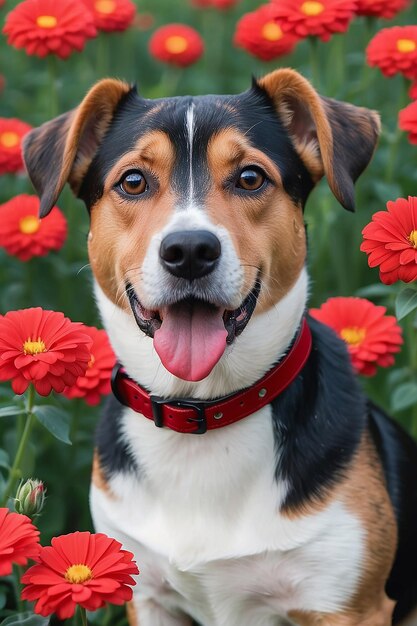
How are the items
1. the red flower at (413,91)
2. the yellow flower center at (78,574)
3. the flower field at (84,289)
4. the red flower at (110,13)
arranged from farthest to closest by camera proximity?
the red flower at (110,13) → the red flower at (413,91) → the flower field at (84,289) → the yellow flower center at (78,574)

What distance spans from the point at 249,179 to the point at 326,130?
282mm

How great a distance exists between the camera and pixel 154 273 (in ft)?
10.3

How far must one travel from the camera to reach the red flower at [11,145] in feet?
15.5

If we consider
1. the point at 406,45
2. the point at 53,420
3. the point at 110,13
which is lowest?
the point at 53,420

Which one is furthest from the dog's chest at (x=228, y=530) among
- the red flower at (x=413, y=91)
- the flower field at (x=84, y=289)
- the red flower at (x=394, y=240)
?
the red flower at (x=413, y=91)

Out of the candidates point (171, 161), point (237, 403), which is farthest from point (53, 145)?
point (237, 403)

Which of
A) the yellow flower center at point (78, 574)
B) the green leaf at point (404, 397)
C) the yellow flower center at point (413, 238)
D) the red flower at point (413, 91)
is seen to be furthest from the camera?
the red flower at point (413, 91)

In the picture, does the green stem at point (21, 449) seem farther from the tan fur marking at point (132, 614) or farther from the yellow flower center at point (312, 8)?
the yellow flower center at point (312, 8)

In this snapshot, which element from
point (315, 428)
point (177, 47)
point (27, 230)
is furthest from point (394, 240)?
point (177, 47)

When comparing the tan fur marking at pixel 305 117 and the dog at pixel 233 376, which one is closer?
the dog at pixel 233 376

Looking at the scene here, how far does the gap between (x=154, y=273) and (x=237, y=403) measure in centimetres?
51

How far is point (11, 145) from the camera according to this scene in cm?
473

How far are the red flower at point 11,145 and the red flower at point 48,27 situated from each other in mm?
359

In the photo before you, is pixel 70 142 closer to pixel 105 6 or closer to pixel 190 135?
pixel 190 135
